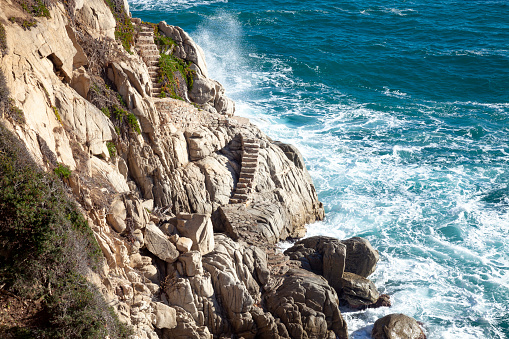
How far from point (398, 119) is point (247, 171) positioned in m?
23.4

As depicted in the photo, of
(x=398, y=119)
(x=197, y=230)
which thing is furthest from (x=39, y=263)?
(x=398, y=119)

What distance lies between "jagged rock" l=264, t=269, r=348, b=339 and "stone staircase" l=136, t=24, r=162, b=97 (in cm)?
1537

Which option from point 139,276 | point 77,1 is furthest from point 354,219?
point 77,1

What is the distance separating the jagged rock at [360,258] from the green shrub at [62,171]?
17.5 metres

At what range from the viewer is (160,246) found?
21.7 metres

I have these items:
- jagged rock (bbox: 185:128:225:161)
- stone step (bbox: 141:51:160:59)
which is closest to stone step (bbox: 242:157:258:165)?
jagged rock (bbox: 185:128:225:161)

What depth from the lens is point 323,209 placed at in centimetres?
3525

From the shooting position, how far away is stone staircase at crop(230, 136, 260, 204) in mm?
29953

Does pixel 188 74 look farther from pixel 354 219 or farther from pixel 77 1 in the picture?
pixel 354 219

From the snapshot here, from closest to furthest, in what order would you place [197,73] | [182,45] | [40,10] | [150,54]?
[40,10]
[150,54]
[197,73]
[182,45]

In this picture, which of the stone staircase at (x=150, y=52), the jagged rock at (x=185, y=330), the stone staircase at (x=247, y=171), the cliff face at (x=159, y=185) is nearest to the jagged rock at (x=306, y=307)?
the cliff face at (x=159, y=185)

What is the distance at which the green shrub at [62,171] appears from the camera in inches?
723

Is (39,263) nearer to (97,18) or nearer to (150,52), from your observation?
(97,18)

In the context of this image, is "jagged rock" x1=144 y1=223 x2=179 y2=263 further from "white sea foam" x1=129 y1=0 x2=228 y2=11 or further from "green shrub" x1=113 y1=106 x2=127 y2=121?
"white sea foam" x1=129 y1=0 x2=228 y2=11
